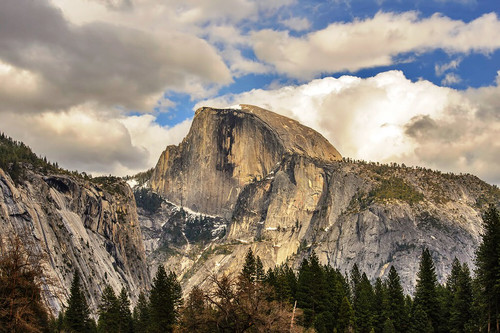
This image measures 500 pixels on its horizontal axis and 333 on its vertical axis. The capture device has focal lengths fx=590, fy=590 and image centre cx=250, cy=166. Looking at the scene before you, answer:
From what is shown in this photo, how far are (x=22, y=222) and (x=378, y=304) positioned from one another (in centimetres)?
11200

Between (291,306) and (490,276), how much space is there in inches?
899

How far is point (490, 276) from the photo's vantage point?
5709 cm

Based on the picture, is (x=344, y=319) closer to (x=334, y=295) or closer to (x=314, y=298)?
(x=314, y=298)

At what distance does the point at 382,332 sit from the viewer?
89562 mm

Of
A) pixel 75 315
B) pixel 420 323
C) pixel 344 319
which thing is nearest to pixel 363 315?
pixel 344 319

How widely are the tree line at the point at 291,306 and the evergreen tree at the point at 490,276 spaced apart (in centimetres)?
9

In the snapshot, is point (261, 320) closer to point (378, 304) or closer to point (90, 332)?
point (378, 304)

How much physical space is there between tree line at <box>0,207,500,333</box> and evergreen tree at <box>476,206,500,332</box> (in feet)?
0.29

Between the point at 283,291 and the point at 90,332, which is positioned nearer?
the point at 283,291

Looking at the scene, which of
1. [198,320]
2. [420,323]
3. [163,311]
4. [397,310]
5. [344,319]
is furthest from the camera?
[397,310]

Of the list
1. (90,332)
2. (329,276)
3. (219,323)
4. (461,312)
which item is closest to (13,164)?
(90,332)

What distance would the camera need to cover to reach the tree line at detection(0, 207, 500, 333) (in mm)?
38812

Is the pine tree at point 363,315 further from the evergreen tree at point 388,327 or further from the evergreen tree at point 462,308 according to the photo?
the evergreen tree at point 462,308

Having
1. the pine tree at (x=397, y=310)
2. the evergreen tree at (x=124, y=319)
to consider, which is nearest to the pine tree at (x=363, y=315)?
the pine tree at (x=397, y=310)
